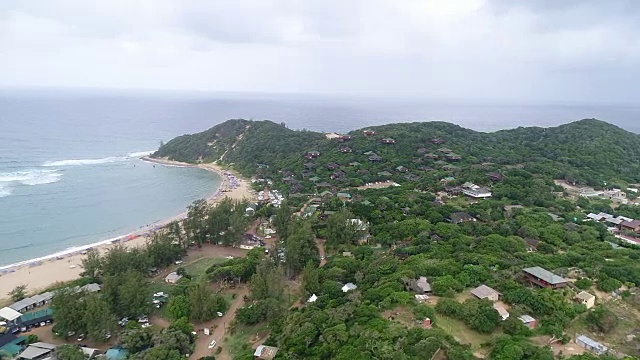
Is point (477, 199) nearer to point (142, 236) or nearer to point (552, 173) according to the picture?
point (552, 173)

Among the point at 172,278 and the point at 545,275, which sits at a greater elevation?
the point at 545,275

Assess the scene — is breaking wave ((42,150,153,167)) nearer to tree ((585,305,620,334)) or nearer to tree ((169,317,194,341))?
tree ((169,317,194,341))

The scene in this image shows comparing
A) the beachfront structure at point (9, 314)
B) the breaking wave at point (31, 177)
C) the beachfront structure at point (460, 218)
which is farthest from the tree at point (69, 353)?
the breaking wave at point (31, 177)

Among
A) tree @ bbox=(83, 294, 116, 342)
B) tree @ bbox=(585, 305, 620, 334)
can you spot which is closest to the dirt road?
tree @ bbox=(83, 294, 116, 342)

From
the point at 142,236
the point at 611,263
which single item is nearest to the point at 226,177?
the point at 142,236

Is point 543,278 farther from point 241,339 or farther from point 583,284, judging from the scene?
point 241,339

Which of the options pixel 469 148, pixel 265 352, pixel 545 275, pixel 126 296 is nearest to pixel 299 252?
pixel 265 352

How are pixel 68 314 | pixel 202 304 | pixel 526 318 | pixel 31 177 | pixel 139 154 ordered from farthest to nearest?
1. pixel 139 154
2. pixel 31 177
3. pixel 202 304
4. pixel 68 314
5. pixel 526 318
